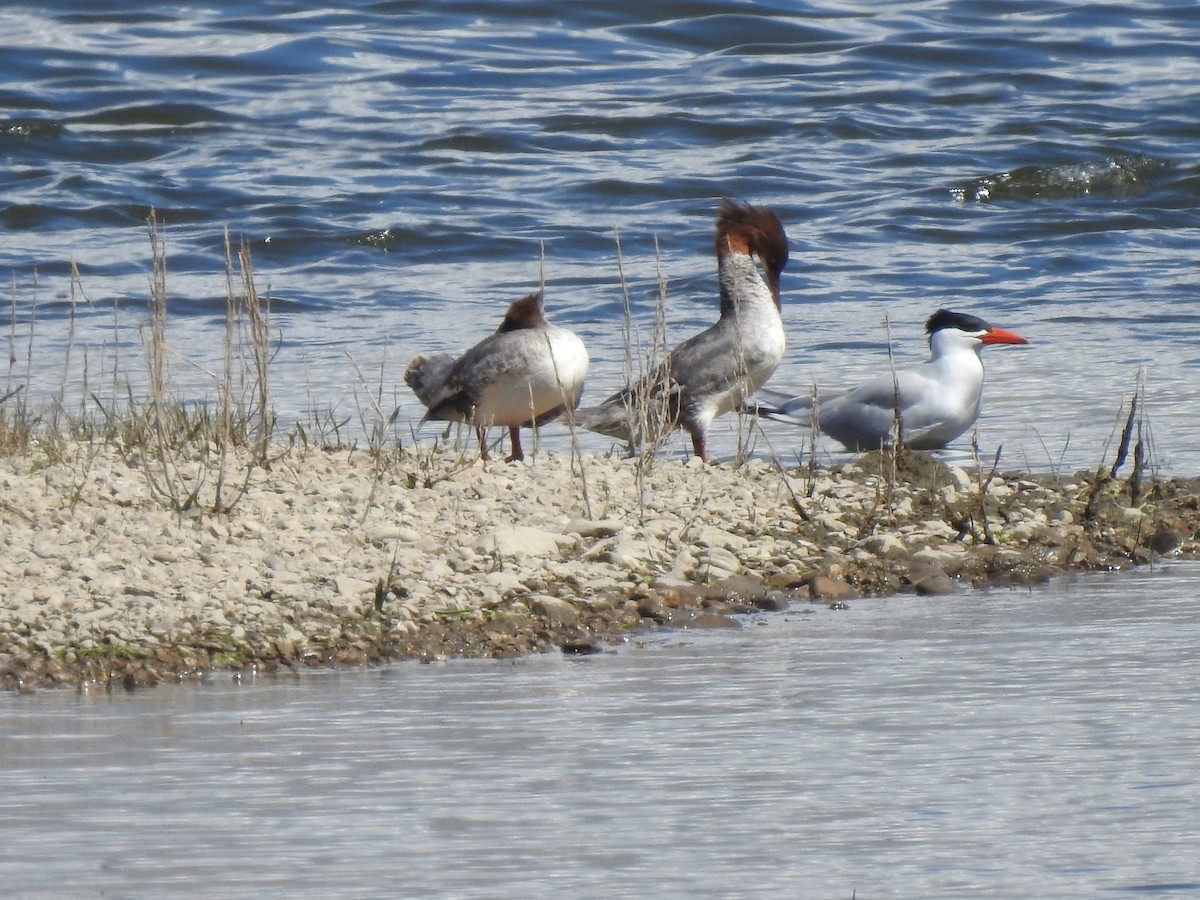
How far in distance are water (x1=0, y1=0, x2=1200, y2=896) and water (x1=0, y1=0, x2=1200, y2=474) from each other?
0.20 feet

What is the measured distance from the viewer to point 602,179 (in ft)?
62.4

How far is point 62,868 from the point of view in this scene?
3.41m

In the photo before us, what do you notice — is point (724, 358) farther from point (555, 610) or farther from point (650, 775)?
point (650, 775)

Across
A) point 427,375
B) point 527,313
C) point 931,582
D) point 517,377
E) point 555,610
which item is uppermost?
point 527,313

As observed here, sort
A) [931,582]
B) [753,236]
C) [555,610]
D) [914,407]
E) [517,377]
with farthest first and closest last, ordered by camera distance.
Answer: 1. [753,236]
2. [914,407]
3. [517,377]
4. [931,582]
5. [555,610]

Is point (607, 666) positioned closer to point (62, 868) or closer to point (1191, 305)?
point (62, 868)

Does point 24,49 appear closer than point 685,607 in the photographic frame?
No

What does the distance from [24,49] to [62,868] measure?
2201 centimetres

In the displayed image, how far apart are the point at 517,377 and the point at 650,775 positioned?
4.23 m

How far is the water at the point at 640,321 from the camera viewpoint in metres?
3.60

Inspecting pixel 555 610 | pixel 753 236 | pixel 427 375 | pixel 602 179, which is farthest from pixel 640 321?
pixel 555 610

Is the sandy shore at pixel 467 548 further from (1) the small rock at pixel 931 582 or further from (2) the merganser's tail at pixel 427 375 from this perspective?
(2) the merganser's tail at pixel 427 375

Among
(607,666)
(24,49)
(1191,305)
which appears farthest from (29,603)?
(24,49)

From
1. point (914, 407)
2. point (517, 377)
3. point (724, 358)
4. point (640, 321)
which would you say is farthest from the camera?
point (640, 321)
